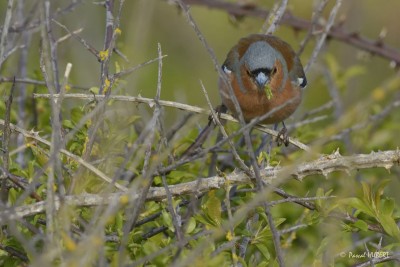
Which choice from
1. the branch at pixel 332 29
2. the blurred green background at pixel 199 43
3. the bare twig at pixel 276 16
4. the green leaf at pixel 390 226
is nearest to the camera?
the green leaf at pixel 390 226

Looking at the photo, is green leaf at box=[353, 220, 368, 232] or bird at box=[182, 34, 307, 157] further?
bird at box=[182, 34, 307, 157]

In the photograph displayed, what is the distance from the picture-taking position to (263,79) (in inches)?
207

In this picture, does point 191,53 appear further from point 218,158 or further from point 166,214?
point 166,214

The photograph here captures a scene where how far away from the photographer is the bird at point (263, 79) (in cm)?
526

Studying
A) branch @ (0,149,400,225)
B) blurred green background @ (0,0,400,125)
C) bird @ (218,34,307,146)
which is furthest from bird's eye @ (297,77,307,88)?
blurred green background @ (0,0,400,125)

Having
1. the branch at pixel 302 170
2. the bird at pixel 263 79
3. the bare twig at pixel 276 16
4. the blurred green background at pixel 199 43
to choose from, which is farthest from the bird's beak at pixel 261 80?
the blurred green background at pixel 199 43

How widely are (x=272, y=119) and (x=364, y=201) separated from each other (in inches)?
61.4

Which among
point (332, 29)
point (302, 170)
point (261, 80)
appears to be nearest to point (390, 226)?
point (302, 170)

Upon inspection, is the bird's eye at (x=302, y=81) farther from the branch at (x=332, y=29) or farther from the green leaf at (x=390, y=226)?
the green leaf at (x=390, y=226)

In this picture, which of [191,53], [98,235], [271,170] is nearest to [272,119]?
[271,170]

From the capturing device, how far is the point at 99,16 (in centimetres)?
852

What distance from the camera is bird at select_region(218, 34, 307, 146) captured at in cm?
526

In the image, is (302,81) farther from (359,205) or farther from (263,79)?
(359,205)

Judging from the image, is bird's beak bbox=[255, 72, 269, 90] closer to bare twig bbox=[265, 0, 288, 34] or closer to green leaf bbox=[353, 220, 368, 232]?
bare twig bbox=[265, 0, 288, 34]
